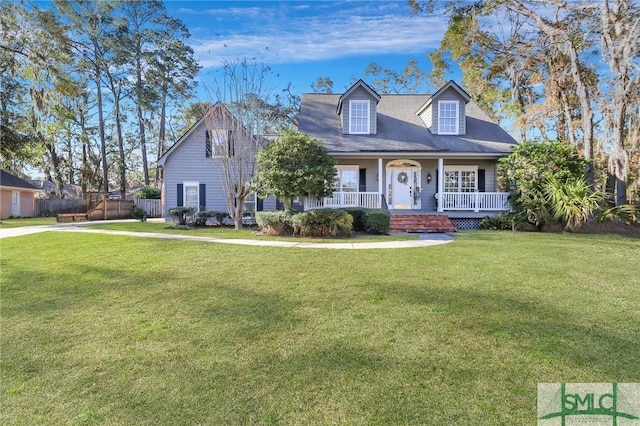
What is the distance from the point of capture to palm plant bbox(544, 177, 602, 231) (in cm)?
1165

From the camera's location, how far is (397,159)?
624 inches

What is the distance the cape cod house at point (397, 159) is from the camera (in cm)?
1471

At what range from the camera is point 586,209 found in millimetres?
11547

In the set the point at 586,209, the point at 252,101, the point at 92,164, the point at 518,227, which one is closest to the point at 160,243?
the point at 252,101

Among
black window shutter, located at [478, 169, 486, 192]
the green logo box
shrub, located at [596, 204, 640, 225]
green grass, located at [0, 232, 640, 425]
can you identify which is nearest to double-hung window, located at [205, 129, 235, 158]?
green grass, located at [0, 232, 640, 425]

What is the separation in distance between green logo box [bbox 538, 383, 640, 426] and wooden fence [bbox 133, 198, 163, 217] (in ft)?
78.4

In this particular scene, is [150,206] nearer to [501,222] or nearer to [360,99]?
[360,99]

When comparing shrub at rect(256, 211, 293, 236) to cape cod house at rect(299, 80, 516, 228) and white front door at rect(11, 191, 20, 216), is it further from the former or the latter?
white front door at rect(11, 191, 20, 216)

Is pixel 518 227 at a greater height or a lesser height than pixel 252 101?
lesser

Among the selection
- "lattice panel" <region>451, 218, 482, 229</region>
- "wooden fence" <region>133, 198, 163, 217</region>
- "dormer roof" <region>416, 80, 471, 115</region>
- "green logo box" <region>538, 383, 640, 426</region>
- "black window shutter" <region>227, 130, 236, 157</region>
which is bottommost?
"green logo box" <region>538, 383, 640, 426</region>

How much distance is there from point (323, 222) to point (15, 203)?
85.7 feet

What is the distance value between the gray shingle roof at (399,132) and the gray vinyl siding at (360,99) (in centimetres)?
34

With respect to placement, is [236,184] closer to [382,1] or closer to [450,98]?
[382,1]

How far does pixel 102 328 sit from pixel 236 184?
989cm
